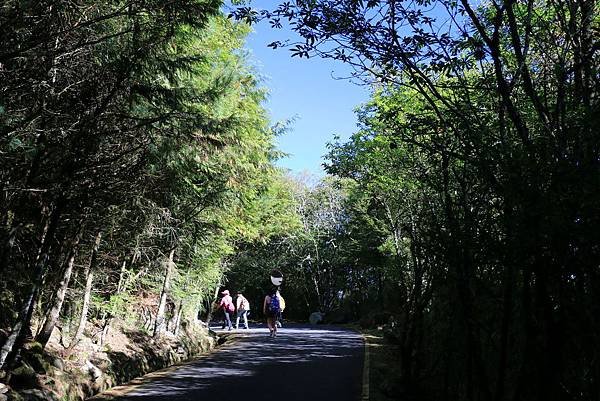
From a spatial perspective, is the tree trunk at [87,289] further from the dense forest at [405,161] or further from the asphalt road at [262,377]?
the asphalt road at [262,377]

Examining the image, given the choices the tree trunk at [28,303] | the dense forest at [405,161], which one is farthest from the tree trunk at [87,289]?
the tree trunk at [28,303]

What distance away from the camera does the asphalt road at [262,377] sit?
862cm

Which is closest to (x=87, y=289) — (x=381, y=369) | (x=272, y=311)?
(x=381, y=369)

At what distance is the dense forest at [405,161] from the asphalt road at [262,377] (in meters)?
1.29

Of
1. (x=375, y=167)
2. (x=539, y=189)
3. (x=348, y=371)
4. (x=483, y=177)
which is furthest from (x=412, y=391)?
(x=375, y=167)

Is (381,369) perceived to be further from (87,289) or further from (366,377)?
(87,289)

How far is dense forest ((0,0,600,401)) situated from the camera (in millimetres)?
4012

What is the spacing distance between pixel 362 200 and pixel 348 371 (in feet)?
44.0

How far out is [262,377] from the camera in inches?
405

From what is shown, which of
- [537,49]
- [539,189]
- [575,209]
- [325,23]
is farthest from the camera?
[325,23]

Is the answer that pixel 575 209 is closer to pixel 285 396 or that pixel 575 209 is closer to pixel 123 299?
pixel 285 396

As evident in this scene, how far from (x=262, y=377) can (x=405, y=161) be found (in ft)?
18.0

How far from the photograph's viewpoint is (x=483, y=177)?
15.6ft

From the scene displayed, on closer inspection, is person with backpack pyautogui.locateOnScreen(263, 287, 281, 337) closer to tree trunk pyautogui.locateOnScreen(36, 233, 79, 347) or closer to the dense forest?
the dense forest
